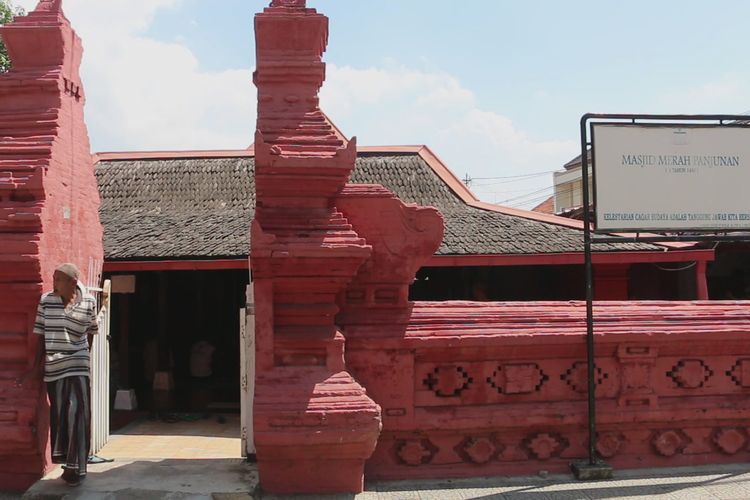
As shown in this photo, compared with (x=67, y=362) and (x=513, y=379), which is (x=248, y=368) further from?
(x=513, y=379)

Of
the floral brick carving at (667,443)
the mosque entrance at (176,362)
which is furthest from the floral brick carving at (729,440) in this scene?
the mosque entrance at (176,362)

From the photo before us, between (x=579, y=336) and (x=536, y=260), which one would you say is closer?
(x=579, y=336)

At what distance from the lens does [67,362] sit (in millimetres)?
3514

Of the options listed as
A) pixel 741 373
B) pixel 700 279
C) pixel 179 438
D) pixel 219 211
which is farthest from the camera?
pixel 219 211

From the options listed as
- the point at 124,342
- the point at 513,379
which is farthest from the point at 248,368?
the point at 124,342

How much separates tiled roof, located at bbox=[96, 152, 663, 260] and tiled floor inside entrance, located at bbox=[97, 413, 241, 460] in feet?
6.42

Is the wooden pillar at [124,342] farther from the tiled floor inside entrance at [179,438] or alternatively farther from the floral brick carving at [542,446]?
the floral brick carving at [542,446]

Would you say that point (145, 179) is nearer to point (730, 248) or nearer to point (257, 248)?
point (257, 248)

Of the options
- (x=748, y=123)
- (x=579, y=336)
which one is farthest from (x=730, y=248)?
(x=579, y=336)

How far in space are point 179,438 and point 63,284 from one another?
3.57 meters

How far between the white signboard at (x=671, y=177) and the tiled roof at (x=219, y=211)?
319 cm

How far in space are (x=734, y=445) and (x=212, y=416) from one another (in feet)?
19.4

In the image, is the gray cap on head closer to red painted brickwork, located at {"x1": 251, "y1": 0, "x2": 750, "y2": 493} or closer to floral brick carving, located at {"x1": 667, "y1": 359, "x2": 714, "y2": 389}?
red painted brickwork, located at {"x1": 251, "y1": 0, "x2": 750, "y2": 493}

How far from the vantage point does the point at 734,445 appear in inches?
159
